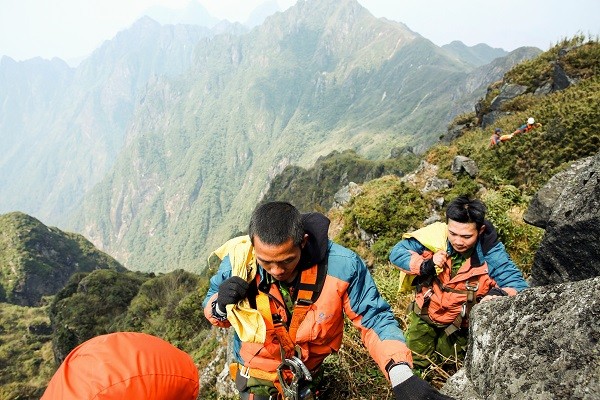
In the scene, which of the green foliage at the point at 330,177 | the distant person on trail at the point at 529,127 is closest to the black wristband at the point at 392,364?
the distant person on trail at the point at 529,127

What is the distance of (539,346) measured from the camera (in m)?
1.59

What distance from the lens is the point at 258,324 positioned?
251 cm

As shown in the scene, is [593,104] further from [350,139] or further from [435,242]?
[350,139]

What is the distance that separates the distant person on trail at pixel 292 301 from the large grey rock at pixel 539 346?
59cm

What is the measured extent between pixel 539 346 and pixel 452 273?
7.54 ft

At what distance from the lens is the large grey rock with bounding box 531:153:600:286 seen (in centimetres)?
275

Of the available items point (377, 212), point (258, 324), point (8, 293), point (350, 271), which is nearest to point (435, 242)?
point (350, 271)

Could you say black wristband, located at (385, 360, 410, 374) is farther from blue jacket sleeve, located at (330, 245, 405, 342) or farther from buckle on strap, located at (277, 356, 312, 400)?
buckle on strap, located at (277, 356, 312, 400)

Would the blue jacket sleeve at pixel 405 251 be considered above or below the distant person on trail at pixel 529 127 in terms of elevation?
below

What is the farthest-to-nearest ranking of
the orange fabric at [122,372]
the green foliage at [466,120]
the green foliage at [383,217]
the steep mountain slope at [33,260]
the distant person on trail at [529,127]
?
the steep mountain slope at [33,260]
the green foliage at [466,120]
the distant person on trail at [529,127]
the green foliage at [383,217]
the orange fabric at [122,372]

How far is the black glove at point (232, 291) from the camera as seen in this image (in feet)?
8.07

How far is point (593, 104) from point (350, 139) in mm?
161264

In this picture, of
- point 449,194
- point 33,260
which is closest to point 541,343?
point 449,194

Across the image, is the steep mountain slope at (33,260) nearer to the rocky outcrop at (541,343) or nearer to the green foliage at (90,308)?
the green foliage at (90,308)
